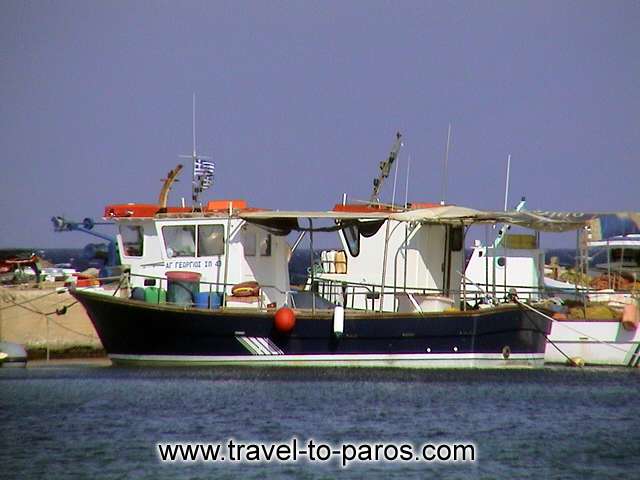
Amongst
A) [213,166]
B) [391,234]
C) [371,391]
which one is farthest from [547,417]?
[213,166]

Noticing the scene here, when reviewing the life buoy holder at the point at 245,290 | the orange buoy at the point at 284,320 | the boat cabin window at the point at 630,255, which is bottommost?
the orange buoy at the point at 284,320

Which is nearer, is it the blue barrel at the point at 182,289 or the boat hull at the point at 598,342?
the blue barrel at the point at 182,289

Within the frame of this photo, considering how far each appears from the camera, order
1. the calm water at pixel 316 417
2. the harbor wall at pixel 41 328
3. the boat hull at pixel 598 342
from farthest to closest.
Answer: the harbor wall at pixel 41 328 → the boat hull at pixel 598 342 → the calm water at pixel 316 417

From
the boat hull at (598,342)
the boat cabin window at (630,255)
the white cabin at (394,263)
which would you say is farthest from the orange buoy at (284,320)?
the boat cabin window at (630,255)

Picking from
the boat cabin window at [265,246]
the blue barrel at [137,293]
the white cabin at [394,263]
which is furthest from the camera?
the white cabin at [394,263]

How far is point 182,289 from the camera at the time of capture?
2780 cm

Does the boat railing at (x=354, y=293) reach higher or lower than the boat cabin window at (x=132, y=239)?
lower

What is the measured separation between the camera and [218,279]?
28.7 metres

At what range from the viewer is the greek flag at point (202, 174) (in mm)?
29859

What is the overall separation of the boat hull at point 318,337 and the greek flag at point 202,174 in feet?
11.5

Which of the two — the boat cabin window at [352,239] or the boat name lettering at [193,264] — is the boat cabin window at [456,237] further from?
the boat name lettering at [193,264]

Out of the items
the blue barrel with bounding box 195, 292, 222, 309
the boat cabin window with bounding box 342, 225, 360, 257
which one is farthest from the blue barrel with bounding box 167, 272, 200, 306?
the boat cabin window with bounding box 342, 225, 360, 257

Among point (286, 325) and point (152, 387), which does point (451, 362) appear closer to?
point (286, 325)

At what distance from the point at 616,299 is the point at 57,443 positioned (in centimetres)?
1770
